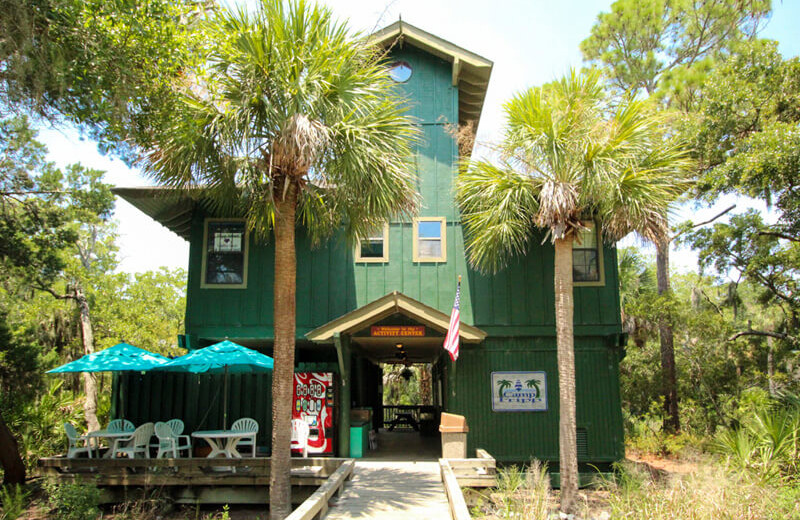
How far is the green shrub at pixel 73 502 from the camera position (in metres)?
9.77

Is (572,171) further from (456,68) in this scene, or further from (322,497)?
(322,497)

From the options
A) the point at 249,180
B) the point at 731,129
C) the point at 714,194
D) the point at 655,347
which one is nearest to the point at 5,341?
the point at 249,180

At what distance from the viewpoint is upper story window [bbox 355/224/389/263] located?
14414mm

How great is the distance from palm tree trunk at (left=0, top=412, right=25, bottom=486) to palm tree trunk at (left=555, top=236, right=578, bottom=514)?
10.2 m

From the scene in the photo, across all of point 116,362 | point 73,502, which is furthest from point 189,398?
point 73,502

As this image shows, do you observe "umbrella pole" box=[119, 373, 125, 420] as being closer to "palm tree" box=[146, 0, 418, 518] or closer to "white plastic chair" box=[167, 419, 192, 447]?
"white plastic chair" box=[167, 419, 192, 447]

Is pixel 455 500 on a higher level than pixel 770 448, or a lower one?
lower

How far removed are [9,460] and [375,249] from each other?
848 centimetres

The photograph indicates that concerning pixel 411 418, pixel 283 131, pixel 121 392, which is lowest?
pixel 411 418

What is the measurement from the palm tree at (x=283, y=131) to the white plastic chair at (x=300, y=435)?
3721 mm

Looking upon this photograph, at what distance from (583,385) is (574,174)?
17.2 ft

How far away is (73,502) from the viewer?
32.1ft

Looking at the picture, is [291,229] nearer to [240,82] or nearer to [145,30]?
[240,82]

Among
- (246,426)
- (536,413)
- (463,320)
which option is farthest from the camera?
(463,320)
